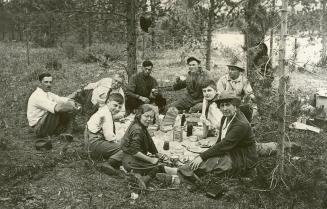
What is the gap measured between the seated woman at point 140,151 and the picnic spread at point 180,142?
798mm

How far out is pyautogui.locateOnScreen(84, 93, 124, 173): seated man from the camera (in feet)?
20.8

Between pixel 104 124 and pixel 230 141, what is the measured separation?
2.12 metres

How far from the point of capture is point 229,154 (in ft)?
18.8

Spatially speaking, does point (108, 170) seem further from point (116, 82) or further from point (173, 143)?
point (116, 82)

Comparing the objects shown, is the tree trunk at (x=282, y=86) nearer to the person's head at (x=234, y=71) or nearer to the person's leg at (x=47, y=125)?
the person's head at (x=234, y=71)

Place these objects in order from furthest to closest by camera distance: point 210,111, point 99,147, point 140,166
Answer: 1. point 210,111
2. point 99,147
3. point 140,166

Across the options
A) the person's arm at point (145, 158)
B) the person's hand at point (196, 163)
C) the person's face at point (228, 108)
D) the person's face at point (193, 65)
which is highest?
the person's face at point (193, 65)

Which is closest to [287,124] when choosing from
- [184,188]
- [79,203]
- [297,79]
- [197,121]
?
[197,121]

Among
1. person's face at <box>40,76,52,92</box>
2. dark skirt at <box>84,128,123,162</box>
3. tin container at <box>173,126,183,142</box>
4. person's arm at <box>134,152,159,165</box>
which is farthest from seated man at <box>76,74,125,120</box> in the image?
person's arm at <box>134,152,159,165</box>

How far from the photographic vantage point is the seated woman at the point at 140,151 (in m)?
5.71

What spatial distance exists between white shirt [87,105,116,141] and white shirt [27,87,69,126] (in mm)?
1448

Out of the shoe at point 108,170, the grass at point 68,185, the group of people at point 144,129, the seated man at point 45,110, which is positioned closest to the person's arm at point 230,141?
the group of people at point 144,129

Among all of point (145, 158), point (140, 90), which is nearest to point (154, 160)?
point (145, 158)

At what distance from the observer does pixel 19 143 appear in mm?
7500
